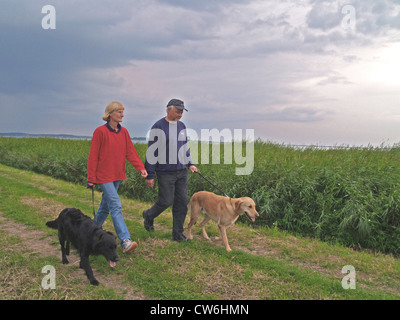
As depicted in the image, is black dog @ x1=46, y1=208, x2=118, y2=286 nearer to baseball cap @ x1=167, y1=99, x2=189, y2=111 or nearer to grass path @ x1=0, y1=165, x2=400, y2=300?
grass path @ x1=0, y1=165, x2=400, y2=300

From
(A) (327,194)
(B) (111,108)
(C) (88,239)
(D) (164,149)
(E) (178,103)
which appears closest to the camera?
(C) (88,239)

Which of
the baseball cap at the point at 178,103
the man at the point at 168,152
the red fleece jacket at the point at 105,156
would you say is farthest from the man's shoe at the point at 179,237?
the baseball cap at the point at 178,103

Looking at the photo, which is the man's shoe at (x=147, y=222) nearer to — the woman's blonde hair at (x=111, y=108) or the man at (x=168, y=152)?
the man at (x=168, y=152)

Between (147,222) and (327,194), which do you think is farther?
(327,194)

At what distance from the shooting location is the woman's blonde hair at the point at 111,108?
17.1ft

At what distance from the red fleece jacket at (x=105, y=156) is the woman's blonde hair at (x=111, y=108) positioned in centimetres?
18

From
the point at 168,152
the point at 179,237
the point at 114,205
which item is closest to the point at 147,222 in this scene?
the point at 179,237

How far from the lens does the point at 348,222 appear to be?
22.7 ft

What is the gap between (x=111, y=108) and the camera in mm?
5207

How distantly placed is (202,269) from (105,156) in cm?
256

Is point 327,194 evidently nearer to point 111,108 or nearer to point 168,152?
point 168,152

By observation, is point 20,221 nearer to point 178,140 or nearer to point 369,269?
point 178,140

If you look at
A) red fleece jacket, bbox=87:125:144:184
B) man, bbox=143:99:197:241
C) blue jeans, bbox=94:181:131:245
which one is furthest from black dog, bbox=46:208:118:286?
man, bbox=143:99:197:241
